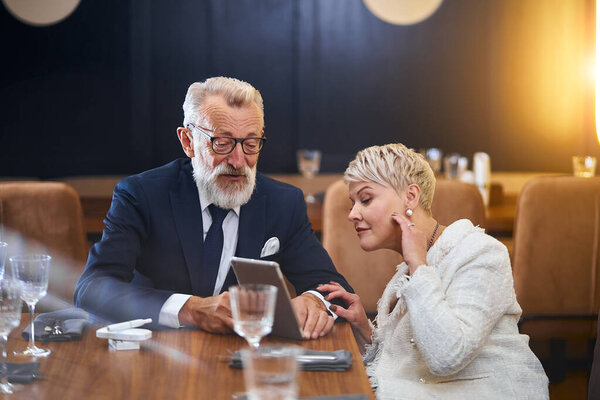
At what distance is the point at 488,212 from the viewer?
3.42 meters

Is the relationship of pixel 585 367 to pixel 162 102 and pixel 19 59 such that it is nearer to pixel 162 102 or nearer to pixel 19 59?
pixel 162 102

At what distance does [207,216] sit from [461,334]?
0.93m

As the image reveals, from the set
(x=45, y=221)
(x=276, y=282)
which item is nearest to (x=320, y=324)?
(x=276, y=282)

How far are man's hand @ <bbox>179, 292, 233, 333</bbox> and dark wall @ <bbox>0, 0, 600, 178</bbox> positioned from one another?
3.36m

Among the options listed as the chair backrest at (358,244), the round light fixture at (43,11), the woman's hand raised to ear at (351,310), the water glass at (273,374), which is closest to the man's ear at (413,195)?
the woman's hand raised to ear at (351,310)

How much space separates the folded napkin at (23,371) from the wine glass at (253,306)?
406 mm

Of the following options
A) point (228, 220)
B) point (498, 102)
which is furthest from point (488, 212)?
point (498, 102)

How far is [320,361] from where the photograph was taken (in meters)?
1.40

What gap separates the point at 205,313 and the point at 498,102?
160 inches

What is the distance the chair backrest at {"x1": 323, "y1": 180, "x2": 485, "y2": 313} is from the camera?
2.42 meters

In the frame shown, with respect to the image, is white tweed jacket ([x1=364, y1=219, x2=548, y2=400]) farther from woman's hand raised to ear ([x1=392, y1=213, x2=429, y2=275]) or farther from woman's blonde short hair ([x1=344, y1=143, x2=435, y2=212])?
woman's blonde short hair ([x1=344, y1=143, x2=435, y2=212])

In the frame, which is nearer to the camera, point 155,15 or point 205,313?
point 205,313

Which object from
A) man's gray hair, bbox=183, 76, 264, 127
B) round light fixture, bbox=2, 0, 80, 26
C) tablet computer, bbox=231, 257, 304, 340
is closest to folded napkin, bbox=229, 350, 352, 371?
tablet computer, bbox=231, 257, 304, 340

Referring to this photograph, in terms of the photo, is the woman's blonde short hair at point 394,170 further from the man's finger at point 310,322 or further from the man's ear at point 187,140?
the man's ear at point 187,140
